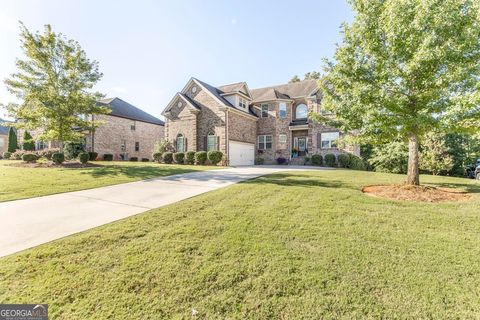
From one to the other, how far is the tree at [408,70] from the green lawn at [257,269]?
11.7 feet

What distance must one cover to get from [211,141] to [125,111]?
1457cm

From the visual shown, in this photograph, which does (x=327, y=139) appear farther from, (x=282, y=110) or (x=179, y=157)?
(x=179, y=157)

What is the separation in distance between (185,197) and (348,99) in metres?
6.98

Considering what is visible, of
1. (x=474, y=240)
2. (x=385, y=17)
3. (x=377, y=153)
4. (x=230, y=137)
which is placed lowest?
(x=474, y=240)

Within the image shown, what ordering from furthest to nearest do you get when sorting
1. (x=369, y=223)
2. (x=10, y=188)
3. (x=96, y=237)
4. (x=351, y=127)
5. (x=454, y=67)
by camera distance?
(x=351, y=127) → (x=10, y=188) → (x=454, y=67) → (x=369, y=223) → (x=96, y=237)

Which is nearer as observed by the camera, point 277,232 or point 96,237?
point 96,237

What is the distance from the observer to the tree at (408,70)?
22.9ft

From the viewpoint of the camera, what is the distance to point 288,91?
2669 cm

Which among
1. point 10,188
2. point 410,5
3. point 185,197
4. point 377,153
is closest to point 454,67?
point 410,5

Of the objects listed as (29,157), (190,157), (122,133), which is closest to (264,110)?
(190,157)

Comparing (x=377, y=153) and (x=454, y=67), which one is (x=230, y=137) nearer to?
(x=377, y=153)

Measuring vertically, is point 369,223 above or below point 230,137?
below

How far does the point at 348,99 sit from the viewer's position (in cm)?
884

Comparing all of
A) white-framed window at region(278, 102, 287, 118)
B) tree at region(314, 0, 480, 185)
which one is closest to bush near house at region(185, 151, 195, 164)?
white-framed window at region(278, 102, 287, 118)
